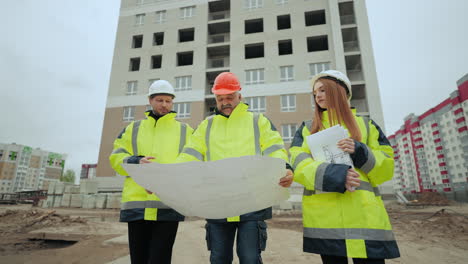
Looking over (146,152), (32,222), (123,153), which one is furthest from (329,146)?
(32,222)

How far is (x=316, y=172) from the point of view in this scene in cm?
151

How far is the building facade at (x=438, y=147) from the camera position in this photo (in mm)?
44812

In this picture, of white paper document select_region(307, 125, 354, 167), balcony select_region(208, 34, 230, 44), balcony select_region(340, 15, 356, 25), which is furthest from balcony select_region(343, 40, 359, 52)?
white paper document select_region(307, 125, 354, 167)

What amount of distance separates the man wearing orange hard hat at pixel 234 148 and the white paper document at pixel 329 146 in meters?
0.21

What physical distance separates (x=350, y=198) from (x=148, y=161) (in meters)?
1.57

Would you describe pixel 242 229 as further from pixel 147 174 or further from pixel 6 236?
pixel 6 236

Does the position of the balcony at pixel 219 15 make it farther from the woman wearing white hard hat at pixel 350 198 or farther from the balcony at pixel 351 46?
the woman wearing white hard hat at pixel 350 198

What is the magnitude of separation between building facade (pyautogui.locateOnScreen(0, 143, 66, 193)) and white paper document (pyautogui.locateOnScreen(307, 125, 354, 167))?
343ft

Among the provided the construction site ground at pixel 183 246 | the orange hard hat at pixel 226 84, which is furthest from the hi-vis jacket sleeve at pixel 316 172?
the construction site ground at pixel 183 246

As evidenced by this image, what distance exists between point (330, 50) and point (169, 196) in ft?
70.5

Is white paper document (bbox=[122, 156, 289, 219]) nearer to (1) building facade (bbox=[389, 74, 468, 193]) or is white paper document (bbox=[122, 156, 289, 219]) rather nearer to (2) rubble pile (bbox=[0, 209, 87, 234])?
(2) rubble pile (bbox=[0, 209, 87, 234])

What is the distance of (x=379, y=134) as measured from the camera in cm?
175

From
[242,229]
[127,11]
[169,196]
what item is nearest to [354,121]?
[242,229]

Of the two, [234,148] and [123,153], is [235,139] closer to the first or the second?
[234,148]
